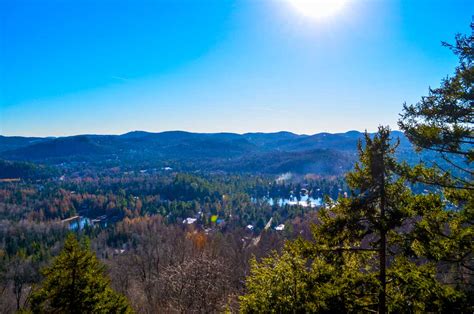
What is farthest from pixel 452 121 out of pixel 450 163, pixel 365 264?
pixel 365 264

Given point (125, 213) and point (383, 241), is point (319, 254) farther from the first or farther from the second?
point (125, 213)

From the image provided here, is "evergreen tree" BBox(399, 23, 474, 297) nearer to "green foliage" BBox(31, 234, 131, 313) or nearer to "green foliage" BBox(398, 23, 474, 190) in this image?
"green foliage" BBox(398, 23, 474, 190)

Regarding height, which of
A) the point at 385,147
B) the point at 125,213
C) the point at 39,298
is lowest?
the point at 125,213

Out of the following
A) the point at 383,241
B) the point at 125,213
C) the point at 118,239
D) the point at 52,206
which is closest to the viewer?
the point at 383,241

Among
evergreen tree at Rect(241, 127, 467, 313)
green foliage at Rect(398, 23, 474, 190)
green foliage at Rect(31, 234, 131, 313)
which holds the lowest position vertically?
green foliage at Rect(31, 234, 131, 313)

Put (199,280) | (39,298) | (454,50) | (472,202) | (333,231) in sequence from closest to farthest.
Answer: (333,231) → (472,202) → (454,50) → (39,298) → (199,280)

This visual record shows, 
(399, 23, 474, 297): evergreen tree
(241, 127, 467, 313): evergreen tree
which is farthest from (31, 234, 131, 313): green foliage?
(399, 23, 474, 297): evergreen tree

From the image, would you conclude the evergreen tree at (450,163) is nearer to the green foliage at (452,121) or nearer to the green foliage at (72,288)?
the green foliage at (452,121)

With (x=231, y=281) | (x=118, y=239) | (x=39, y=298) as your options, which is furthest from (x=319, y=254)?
(x=118, y=239)
